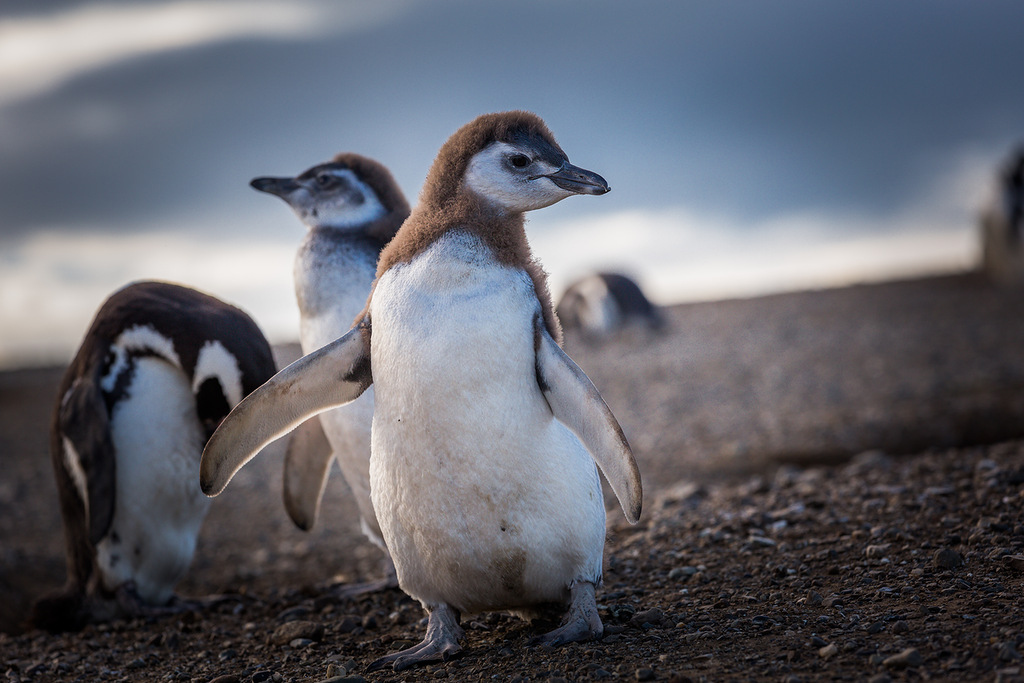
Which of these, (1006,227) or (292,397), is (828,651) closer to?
(292,397)

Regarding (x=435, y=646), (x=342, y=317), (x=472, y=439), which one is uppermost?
(x=342, y=317)

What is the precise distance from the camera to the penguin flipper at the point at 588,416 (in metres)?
2.81

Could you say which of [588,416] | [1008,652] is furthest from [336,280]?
[1008,652]

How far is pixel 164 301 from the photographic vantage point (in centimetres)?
455

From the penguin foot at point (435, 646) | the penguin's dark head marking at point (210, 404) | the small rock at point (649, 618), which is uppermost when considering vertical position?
the penguin's dark head marking at point (210, 404)

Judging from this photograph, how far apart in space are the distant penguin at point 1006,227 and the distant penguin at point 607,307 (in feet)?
24.4

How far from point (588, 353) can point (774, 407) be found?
4.98 metres

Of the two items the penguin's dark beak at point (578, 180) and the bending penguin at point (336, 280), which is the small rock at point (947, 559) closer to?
the penguin's dark beak at point (578, 180)

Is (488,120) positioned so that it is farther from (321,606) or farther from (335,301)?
(321,606)

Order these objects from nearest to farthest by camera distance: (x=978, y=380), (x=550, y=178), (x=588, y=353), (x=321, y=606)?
1. (x=550, y=178)
2. (x=321, y=606)
3. (x=978, y=380)
4. (x=588, y=353)

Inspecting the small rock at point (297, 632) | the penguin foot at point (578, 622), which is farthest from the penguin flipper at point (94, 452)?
the penguin foot at point (578, 622)

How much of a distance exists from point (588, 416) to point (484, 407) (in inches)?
13.0

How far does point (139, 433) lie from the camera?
174 inches

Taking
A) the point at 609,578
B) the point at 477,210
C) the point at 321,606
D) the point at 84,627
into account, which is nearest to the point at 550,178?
the point at 477,210
